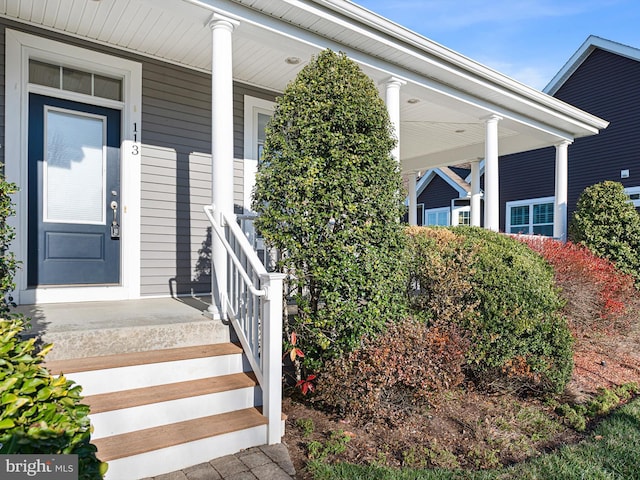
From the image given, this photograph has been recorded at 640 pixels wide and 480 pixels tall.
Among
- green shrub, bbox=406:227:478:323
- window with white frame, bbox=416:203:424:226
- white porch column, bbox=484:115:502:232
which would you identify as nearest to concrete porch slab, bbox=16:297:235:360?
green shrub, bbox=406:227:478:323

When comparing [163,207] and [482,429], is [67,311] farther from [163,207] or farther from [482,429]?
[482,429]

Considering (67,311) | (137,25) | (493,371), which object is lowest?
(493,371)

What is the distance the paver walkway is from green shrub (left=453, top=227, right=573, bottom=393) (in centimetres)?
177

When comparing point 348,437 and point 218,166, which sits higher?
point 218,166

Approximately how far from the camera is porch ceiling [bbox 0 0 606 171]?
12.4ft

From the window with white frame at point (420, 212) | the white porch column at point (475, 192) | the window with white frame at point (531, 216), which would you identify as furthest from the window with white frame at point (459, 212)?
the white porch column at point (475, 192)

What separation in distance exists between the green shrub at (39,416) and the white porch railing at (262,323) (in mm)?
1343

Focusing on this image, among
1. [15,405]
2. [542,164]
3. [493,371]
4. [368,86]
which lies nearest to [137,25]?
[368,86]

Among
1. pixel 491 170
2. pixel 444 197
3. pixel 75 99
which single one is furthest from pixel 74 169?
pixel 444 197

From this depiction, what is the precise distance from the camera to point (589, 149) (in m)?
11.0

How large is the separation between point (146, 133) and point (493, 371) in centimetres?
428

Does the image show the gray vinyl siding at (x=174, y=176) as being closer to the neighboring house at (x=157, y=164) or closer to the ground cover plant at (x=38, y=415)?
the neighboring house at (x=157, y=164)

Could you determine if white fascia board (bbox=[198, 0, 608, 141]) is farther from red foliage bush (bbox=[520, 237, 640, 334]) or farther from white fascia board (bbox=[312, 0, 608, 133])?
red foliage bush (bbox=[520, 237, 640, 334])

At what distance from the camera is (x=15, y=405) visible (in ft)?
4.15
